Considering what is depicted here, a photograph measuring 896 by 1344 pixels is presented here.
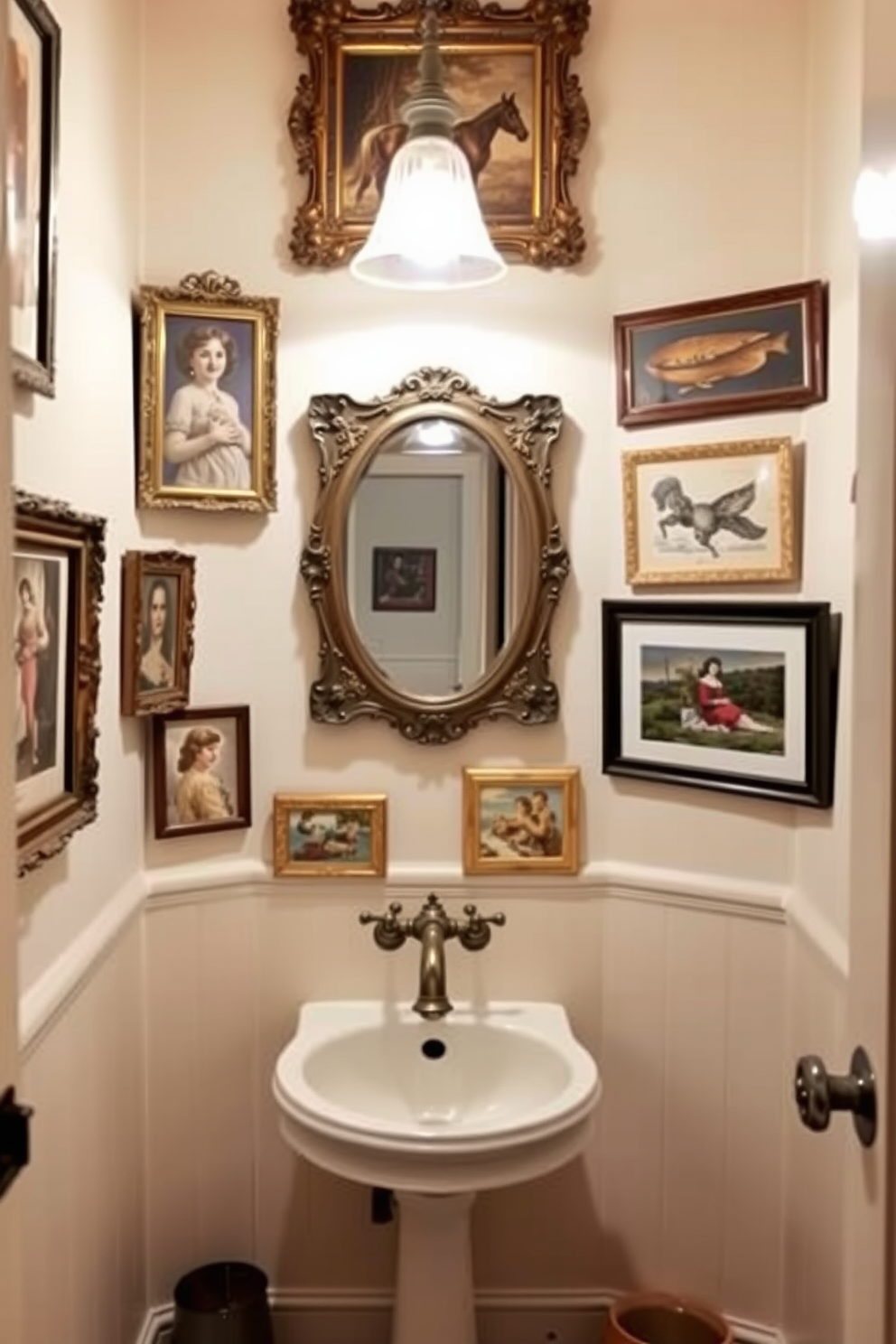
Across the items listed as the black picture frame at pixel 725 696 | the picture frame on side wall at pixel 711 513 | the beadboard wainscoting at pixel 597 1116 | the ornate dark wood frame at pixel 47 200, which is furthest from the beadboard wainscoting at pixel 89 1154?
the picture frame on side wall at pixel 711 513

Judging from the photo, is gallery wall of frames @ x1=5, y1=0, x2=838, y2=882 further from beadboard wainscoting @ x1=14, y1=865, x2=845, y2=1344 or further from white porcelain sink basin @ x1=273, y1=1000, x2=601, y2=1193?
white porcelain sink basin @ x1=273, y1=1000, x2=601, y2=1193

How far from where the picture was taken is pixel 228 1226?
2.22 metres

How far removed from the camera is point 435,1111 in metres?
2.11

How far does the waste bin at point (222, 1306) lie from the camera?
2.02 metres

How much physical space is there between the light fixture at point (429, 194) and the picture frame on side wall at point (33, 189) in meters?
0.52

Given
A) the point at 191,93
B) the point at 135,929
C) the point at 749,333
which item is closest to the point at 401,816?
the point at 135,929

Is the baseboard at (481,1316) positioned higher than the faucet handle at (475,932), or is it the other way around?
the faucet handle at (475,932)

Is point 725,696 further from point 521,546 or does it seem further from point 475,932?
point 475,932

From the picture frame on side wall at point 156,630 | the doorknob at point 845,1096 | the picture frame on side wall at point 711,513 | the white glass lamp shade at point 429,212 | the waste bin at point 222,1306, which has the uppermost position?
the white glass lamp shade at point 429,212

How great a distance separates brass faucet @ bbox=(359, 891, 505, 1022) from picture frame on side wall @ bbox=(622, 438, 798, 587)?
67 centimetres

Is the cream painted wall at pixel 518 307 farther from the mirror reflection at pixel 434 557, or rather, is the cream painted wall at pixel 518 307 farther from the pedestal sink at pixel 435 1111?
the pedestal sink at pixel 435 1111

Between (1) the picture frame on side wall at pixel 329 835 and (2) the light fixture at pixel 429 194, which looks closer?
(2) the light fixture at pixel 429 194

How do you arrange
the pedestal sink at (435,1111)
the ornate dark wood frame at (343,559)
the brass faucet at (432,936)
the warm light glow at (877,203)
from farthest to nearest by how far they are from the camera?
the ornate dark wood frame at (343,559), the brass faucet at (432,936), the pedestal sink at (435,1111), the warm light glow at (877,203)

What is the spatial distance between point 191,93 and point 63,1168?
1.75 meters
